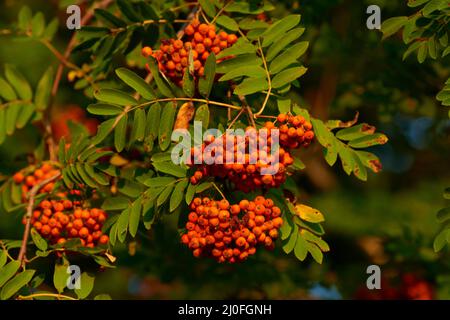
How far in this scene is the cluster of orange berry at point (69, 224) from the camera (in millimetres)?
2947

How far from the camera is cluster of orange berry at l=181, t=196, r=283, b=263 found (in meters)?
2.58

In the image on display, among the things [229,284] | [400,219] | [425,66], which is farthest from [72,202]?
[400,219]

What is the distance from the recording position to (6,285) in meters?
2.82

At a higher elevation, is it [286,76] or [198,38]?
[198,38]

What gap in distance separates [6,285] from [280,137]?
1.06m

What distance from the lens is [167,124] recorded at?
9.25 ft

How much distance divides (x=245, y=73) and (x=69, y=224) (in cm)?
82

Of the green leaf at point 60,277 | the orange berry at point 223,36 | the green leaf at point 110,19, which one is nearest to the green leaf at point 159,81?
the orange berry at point 223,36

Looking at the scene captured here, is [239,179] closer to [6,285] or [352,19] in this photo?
[6,285]

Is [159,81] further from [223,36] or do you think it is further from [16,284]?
[16,284]

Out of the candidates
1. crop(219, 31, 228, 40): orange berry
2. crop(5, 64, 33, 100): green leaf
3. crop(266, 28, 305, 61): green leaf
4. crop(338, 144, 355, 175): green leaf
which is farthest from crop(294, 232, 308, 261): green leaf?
crop(5, 64, 33, 100): green leaf

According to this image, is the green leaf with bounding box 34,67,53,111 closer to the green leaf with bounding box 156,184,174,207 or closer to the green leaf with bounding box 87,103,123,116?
the green leaf with bounding box 87,103,123,116

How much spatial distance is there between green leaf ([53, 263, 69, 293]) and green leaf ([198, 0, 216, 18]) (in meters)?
1.02

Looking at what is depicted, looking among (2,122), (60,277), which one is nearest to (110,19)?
(2,122)
